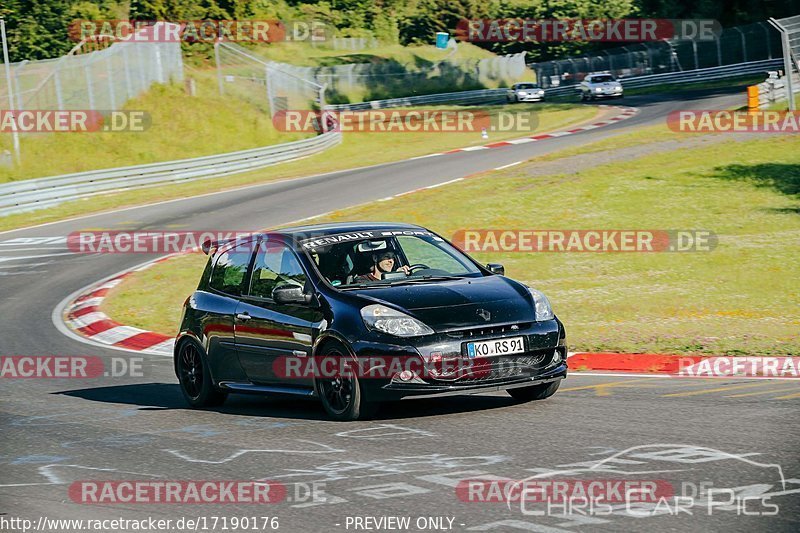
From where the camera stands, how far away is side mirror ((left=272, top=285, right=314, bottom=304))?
9422 mm

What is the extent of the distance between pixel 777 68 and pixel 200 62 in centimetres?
3096

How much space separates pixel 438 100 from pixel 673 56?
16421 millimetres

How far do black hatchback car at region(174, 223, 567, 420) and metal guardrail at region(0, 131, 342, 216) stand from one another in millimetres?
20845

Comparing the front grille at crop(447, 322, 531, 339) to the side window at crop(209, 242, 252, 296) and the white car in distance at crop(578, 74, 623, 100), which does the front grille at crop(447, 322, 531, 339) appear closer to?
the side window at crop(209, 242, 252, 296)

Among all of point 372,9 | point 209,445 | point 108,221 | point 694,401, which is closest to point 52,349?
point 209,445

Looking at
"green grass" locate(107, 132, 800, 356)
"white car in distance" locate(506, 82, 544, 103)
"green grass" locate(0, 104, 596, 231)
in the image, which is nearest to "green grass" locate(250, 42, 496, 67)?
"white car in distance" locate(506, 82, 544, 103)

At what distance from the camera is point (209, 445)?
8.55m

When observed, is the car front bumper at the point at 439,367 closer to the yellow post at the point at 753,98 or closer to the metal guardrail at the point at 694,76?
the yellow post at the point at 753,98

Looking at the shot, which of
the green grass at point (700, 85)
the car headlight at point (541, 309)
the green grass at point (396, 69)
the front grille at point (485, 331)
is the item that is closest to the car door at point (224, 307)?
the front grille at point (485, 331)

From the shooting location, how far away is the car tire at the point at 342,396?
8.94 m

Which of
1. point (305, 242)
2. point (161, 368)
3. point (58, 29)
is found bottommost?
point (161, 368)

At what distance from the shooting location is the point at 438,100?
65188mm

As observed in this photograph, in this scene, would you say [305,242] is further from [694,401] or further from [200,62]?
[200,62]

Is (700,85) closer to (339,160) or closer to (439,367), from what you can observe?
(339,160)
